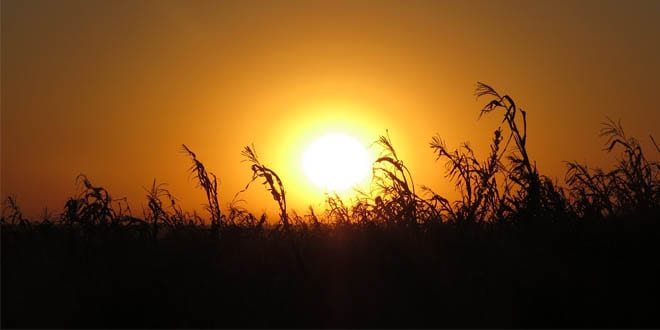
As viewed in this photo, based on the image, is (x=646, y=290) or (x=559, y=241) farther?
(x=559, y=241)

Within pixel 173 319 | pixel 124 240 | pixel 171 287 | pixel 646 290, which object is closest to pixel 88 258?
pixel 124 240

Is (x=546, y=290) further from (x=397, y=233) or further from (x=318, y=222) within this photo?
(x=318, y=222)

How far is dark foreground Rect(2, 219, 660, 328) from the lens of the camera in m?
6.21

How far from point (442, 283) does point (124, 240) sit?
4165 millimetres

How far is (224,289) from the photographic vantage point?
6.77 meters

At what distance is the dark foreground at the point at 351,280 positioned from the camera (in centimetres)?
621

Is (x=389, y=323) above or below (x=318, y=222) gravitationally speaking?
below

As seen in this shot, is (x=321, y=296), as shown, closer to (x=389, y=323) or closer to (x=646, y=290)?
(x=389, y=323)

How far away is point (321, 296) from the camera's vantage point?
264 inches

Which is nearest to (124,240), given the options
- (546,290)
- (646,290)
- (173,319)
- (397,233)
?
(173,319)

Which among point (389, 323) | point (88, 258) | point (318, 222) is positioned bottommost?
point (389, 323)

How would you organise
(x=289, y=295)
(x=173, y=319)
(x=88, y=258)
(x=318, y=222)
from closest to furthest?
(x=173, y=319) < (x=289, y=295) < (x=88, y=258) < (x=318, y=222)

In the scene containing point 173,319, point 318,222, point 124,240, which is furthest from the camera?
point 318,222

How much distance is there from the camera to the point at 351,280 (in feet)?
23.2
